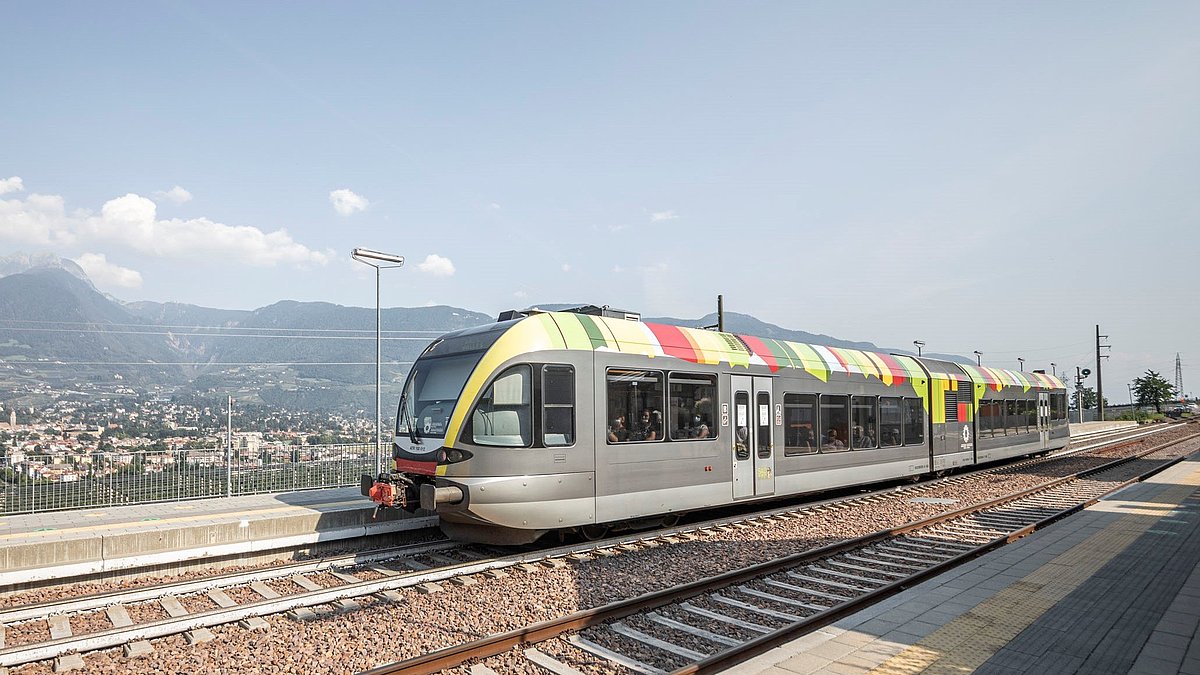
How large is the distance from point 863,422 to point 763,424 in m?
4.15

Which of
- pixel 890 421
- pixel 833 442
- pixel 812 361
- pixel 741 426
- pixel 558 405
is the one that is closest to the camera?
pixel 558 405

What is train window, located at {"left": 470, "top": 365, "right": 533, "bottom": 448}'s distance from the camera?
9.58 meters

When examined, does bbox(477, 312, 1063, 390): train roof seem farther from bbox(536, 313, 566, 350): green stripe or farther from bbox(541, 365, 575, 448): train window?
bbox(541, 365, 575, 448): train window

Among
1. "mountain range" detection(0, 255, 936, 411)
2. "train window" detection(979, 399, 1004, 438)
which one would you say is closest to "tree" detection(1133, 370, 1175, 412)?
"mountain range" detection(0, 255, 936, 411)

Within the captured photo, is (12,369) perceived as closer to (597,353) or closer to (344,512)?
(344,512)

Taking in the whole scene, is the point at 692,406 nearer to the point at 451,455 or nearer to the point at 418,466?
the point at 451,455

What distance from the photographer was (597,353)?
1068 cm

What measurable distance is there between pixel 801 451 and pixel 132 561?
1121cm

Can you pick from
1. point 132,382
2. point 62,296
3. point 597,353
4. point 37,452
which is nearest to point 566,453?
point 597,353

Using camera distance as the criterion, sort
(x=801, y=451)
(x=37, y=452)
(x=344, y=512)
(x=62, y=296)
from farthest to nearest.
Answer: (x=62, y=296) < (x=801, y=451) < (x=37, y=452) < (x=344, y=512)

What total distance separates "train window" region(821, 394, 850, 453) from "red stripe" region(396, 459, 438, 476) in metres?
8.70

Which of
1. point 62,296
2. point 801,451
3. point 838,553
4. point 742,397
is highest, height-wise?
point 62,296

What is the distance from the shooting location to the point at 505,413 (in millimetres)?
9664

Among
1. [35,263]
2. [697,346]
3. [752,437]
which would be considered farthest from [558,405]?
[35,263]
